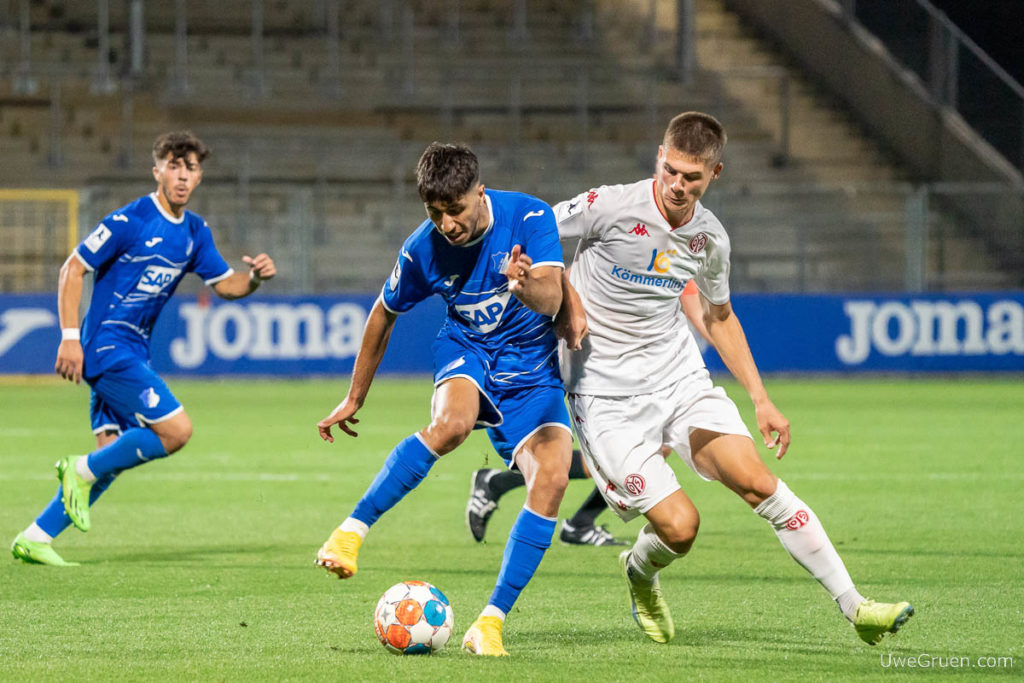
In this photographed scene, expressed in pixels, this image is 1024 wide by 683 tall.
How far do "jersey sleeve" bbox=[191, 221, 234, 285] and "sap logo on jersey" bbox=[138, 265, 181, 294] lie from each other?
18cm

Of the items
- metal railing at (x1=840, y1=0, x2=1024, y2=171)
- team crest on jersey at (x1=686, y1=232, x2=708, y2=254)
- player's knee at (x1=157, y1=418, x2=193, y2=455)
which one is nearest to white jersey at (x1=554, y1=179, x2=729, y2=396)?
team crest on jersey at (x1=686, y1=232, x2=708, y2=254)

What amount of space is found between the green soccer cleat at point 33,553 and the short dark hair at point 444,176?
10.9 ft

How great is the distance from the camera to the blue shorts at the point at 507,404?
5535mm

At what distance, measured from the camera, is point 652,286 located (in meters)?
5.62

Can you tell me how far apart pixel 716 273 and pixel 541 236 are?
2.37 ft

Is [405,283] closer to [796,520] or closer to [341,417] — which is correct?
[341,417]

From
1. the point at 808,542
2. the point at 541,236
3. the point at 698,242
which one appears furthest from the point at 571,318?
the point at 808,542

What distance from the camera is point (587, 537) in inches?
316

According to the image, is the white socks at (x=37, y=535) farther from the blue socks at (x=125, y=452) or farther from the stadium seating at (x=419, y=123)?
the stadium seating at (x=419, y=123)

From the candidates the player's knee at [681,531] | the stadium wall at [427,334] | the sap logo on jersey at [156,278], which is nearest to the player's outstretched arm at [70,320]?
the sap logo on jersey at [156,278]

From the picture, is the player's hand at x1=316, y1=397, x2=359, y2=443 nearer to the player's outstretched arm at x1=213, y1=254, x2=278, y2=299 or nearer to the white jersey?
the white jersey

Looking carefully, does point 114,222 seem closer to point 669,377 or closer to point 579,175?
point 669,377

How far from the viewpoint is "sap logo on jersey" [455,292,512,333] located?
18.4 feet

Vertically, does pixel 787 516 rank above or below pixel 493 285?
below
